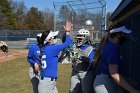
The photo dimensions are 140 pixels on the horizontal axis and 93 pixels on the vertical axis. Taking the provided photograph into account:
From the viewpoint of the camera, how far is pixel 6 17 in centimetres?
7794

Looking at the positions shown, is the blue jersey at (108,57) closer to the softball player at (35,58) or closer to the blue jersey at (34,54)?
the softball player at (35,58)

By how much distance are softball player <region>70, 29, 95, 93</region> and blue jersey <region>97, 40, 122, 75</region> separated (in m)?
2.32

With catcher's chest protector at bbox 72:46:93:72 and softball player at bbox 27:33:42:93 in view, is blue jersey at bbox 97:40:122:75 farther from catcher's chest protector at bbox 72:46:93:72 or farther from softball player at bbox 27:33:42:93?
softball player at bbox 27:33:42:93

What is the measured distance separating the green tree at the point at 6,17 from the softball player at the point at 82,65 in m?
68.0

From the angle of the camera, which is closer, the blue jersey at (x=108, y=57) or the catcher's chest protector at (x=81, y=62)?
the blue jersey at (x=108, y=57)

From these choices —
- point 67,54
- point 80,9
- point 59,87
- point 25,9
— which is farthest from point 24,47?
point 25,9

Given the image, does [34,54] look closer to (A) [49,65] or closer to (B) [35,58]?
(B) [35,58]

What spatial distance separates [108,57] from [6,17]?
74.2m

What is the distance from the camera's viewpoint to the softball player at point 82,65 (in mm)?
7744

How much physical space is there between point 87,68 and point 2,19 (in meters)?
70.0

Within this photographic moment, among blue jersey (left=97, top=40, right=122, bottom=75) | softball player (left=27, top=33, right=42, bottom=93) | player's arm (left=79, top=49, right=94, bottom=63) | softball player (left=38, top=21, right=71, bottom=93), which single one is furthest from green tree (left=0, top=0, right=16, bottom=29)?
blue jersey (left=97, top=40, right=122, bottom=75)

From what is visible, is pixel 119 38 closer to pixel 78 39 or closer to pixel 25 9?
pixel 78 39

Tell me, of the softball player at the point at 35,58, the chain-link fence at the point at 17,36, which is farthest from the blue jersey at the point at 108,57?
the chain-link fence at the point at 17,36

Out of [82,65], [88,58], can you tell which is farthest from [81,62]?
[88,58]
